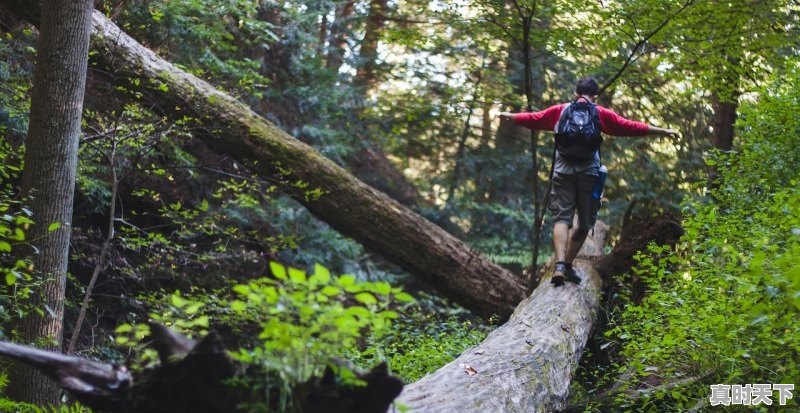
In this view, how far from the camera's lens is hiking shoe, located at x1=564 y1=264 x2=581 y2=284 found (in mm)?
A: 7938

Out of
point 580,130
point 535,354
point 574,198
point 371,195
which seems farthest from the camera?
point 371,195

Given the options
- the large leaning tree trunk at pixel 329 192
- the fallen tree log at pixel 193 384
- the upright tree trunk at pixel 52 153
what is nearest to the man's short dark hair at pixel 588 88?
the large leaning tree trunk at pixel 329 192

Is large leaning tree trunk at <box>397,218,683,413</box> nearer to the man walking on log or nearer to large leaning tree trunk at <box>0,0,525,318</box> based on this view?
the man walking on log

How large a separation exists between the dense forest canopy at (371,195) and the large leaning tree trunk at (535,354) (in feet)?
0.76

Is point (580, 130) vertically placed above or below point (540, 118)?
below

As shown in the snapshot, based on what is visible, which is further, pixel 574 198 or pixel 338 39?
pixel 338 39

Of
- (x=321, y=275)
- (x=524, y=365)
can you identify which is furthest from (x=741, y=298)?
(x=321, y=275)

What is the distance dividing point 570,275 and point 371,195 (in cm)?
281

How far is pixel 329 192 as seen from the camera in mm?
9102

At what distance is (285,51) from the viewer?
1373 centimetres

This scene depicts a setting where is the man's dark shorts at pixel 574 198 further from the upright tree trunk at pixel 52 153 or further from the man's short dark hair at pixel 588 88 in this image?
the upright tree trunk at pixel 52 153

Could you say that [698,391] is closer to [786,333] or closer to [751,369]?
[751,369]

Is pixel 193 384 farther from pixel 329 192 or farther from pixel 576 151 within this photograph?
pixel 329 192

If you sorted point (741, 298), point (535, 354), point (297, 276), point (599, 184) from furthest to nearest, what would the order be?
point (599, 184), point (535, 354), point (741, 298), point (297, 276)
